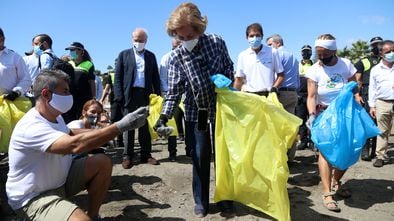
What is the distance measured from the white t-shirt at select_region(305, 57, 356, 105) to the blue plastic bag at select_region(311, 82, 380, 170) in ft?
0.75

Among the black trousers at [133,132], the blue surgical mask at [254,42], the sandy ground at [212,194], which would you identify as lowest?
the sandy ground at [212,194]

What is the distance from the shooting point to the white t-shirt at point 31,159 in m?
2.42

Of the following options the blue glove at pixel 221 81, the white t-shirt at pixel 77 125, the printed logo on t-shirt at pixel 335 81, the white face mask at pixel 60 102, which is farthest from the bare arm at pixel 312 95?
the white face mask at pixel 60 102

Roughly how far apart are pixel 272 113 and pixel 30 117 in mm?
1871

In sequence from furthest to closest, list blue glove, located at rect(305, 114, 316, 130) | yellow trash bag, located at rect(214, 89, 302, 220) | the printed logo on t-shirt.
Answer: the printed logo on t-shirt → blue glove, located at rect(305, 114, 316, 130) → yellow trash bag, located at rect(214, 89, 302, 220)

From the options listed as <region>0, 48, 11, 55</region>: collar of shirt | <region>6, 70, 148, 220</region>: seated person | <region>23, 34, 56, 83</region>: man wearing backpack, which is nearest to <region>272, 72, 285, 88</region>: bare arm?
<region>6, 70, 148, 220</region>: seated person

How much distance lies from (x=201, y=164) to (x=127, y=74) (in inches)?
94.6

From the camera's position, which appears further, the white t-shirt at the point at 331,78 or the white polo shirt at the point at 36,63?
the white polo shirt at the point at 36,63

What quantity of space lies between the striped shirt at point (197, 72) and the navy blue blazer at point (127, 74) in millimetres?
1955

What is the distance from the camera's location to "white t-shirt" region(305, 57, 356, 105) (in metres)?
3.91

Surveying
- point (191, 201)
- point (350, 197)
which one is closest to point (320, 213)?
point (350, 197)

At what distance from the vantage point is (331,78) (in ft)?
12.9

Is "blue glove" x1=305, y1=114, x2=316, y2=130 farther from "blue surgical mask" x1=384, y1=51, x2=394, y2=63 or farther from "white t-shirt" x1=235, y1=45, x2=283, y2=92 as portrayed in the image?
"blue surgical mask" x1=384, y1=51, x2=394, y2=63

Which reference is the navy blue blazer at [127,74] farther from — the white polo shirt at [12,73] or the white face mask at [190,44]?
the white face mask at [190,44]
